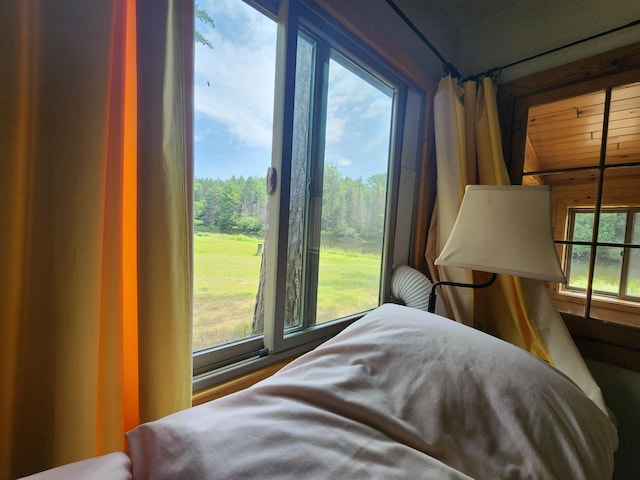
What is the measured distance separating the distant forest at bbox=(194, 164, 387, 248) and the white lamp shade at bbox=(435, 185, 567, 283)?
51cm

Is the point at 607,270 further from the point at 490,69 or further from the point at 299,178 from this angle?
the point at 299,178

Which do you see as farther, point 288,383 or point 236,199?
point 236,199

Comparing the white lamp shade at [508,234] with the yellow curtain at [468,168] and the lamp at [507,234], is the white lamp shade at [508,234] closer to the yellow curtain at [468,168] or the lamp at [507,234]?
the lamp at [507,234]

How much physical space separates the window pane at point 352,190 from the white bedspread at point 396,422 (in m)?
0.68

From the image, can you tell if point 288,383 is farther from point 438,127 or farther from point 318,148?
point 438,127

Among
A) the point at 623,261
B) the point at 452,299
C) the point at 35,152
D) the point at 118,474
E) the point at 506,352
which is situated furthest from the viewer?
the point at 452,299

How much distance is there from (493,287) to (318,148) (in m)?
1.21

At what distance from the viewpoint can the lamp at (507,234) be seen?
80 centimetres

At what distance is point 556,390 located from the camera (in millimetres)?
533

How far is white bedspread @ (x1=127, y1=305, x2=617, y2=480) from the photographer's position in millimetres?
354

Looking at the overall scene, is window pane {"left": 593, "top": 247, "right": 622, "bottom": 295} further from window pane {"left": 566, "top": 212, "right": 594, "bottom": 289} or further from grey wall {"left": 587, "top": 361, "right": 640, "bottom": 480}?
grey wall {"left": 587, "top": 361, "right": 640, "bottom": 480}

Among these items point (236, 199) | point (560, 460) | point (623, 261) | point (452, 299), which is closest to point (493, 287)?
point (452, 299)

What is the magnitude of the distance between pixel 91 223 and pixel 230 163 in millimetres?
485

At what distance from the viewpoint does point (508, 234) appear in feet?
2.78
